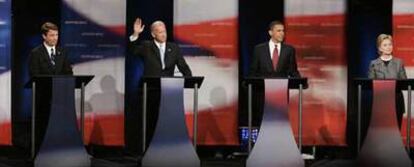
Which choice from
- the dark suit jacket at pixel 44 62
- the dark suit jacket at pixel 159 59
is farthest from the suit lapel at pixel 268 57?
the dark suit jacket at pixel 44 62

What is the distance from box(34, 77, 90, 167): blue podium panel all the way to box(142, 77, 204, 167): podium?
0.58m

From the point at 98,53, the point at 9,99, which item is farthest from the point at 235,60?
the point at 9,99

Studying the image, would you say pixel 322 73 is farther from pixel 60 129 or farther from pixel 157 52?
pixel 60 129

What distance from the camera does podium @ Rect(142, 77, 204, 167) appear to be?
600cm

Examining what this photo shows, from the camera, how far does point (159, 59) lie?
22.5 feet

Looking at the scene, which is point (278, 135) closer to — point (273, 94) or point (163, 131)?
point (273, 94)

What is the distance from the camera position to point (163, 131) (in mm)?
6031

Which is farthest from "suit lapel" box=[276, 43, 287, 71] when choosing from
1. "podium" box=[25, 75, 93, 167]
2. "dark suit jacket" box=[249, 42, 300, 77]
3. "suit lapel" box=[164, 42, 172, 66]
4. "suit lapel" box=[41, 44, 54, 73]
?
"suit lapel" box=[41, 44, 54, 73]

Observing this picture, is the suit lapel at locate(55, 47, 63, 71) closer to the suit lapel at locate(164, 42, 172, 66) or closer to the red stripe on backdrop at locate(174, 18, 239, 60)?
the suit lapel at locate(164, 42, 172, 66)

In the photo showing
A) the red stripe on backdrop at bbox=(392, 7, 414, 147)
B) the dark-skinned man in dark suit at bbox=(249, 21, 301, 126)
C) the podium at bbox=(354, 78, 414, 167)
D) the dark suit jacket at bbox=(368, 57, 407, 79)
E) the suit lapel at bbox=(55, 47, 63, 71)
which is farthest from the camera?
the red stripe on backdrop at bbox=(392, 7, 414, 147)

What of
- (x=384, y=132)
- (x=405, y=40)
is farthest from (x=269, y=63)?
(x=405, y=40)

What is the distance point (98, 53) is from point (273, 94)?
2.52m

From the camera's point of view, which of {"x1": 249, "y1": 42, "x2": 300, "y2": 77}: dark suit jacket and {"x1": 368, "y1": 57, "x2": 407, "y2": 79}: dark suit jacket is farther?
{"x1": 249, "y1": 42, "x2": 300, "y2": 77}: dark suit jacket

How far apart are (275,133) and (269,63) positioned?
1.08 m
